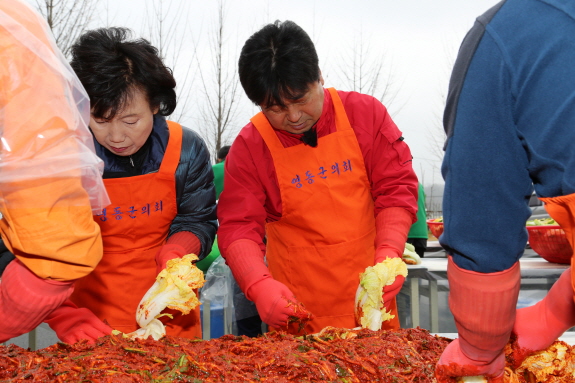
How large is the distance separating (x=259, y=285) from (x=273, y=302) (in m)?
0.13

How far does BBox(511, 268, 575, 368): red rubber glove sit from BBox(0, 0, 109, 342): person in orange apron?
4.02 feet

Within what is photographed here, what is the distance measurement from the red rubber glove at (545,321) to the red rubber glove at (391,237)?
61 cm

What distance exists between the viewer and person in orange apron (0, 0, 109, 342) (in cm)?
107

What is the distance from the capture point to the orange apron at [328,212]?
2350 mm

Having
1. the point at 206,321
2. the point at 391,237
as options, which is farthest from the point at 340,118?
the point at 206,321

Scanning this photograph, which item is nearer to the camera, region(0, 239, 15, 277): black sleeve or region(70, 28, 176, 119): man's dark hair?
region(70, 28, 176, 119): man's dark hair

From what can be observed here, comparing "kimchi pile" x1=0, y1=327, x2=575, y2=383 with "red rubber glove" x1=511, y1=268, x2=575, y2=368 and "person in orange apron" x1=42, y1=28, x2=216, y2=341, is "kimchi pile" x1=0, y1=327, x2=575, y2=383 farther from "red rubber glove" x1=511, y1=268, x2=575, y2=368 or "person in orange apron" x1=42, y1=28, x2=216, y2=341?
"person in orange apron" x1=42, y1=28, x2=216, y2=341

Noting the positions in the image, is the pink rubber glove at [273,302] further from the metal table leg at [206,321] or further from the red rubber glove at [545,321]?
the metal table leg at [206,321]

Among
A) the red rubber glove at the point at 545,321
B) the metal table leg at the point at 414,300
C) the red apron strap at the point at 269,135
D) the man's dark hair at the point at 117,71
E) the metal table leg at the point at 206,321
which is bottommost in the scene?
the metal table leg at the point at 206,321

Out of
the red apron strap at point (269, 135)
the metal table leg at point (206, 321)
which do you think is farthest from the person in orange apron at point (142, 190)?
the metal table leg at point (206, 321)

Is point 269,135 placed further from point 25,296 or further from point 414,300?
point 414,300

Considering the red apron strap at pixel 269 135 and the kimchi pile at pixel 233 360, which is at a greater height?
the red apron strap at pixel 269 135

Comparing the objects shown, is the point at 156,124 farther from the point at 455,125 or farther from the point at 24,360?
the point at 455,125

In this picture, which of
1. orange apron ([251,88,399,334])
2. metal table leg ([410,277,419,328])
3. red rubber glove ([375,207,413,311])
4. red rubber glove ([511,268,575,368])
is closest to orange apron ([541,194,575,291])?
red rubber glove ([511,268,575,368])
